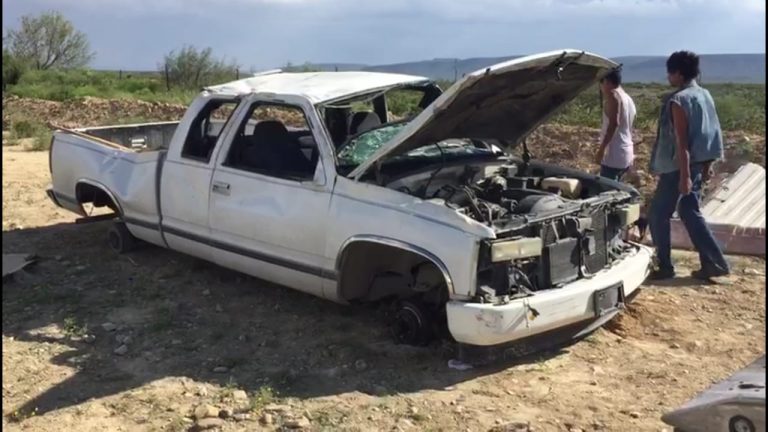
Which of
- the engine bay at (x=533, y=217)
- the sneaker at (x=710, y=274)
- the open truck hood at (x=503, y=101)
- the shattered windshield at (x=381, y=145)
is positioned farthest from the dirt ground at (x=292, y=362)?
the open truck hood at (x=503, y=101)

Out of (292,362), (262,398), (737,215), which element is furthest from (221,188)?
(737,215)

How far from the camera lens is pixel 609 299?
5.47 metres

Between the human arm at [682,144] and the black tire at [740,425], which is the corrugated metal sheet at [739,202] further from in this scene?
the black tire at [740,425]

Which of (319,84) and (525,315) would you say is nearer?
(525,315)

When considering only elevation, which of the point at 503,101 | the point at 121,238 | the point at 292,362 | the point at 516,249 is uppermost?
the point at 503,101

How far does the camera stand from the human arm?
22.5 feet

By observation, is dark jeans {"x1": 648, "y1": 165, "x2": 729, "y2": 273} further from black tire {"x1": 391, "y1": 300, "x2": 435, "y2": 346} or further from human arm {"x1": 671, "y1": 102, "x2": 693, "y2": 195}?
black tire {"x1": 391, "y1": 300, "x2": 435, "y2": 346}

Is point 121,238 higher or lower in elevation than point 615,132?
lower

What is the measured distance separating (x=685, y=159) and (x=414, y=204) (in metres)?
2.79

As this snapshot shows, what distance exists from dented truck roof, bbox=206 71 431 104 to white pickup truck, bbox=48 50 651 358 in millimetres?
19

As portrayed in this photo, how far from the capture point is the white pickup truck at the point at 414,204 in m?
5.08

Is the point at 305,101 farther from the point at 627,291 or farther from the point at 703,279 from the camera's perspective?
the point at 703,279

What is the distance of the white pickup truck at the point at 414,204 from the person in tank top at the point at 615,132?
111 cm

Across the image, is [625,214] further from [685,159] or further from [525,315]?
[525,315]
